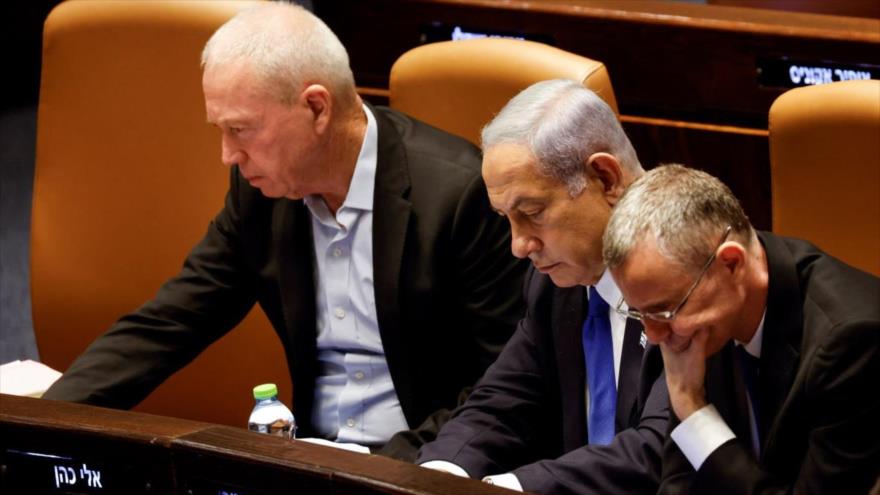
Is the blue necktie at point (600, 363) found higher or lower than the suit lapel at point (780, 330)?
lower

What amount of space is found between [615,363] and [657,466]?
0.66 ft

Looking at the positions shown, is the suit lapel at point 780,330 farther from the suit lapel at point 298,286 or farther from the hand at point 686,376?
the suit lapel at point 298,286

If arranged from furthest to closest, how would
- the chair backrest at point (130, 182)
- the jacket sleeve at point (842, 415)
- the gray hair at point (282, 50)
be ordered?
the chair backrest at point (130, 182), the gray hair at point (282, 50), the jacket sleeve at point (842, 415)

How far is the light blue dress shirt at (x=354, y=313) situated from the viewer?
2.16m

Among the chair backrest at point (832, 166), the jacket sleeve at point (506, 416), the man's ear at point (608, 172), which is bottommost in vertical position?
the jacket sleeve at point (506, 416)

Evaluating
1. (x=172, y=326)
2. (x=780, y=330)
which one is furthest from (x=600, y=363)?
(x=172, y=326)

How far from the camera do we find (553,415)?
1933mm

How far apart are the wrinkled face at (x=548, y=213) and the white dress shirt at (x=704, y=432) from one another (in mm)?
288

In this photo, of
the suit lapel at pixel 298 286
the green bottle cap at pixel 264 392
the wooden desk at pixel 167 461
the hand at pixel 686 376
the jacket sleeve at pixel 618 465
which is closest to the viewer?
Answer: the wooden desk at pixel 167 461

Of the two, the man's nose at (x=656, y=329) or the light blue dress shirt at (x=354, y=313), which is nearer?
the man's nose at (x=656, y=329)

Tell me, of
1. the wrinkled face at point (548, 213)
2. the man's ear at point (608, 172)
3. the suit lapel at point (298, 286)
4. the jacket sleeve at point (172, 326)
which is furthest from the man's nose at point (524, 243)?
the jacket sleeve at point (172, 326)

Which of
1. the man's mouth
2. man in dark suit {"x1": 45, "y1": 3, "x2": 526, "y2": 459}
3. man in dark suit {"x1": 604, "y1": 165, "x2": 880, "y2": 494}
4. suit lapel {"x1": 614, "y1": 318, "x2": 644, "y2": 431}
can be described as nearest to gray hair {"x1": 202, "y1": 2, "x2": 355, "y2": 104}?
man in dark suit {"x1": 45, "y1": 3, "x2": 526, "y2": 459}

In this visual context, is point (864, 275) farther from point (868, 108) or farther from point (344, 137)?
point (344, 137)

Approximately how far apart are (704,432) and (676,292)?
6.9 inches
